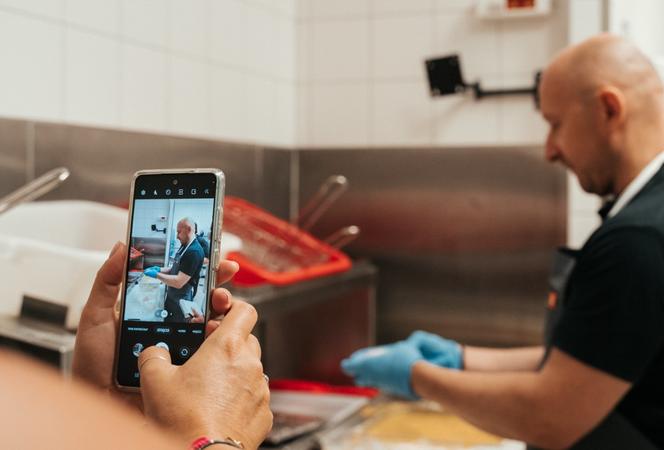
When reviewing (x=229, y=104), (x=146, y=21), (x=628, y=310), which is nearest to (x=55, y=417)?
(x=628, y=310)

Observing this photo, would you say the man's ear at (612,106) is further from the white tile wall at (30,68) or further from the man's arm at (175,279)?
the man's arm at (175,279)

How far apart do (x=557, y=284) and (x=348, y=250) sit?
29.4 inches

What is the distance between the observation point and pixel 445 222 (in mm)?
2250

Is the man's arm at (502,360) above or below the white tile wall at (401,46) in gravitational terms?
below

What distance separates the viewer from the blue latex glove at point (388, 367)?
1.57 meters

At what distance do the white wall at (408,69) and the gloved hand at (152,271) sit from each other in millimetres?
1822

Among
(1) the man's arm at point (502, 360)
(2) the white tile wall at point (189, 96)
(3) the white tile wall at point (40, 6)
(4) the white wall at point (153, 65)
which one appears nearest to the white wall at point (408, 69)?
(4) the white wall at point (153, 65)

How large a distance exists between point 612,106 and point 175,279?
1109mm

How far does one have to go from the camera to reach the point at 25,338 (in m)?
0.92

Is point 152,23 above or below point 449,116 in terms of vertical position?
above

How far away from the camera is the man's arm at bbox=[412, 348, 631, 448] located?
125 cm

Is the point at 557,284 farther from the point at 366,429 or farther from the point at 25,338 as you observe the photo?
the point at 25,338

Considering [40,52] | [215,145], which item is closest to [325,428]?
[215,145]

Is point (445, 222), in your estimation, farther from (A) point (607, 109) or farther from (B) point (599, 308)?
(B) point (599, 308)
